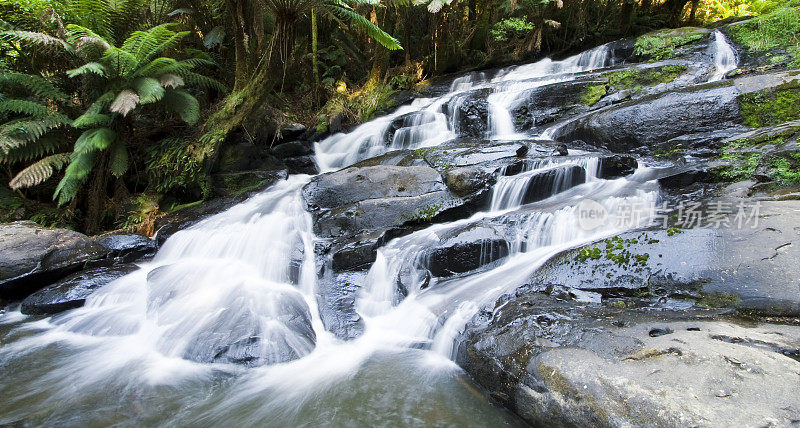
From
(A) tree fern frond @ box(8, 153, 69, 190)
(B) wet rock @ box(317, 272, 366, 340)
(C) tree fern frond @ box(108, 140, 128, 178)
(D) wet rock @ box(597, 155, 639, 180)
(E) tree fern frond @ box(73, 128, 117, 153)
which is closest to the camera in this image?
(B) wet rock @ box(317, 272, 366, 340)

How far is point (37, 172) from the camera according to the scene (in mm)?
6152

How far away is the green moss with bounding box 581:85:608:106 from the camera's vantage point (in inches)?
302

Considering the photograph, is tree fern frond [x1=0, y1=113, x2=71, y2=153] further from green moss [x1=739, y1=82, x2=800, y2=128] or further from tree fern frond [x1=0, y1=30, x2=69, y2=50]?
green moss [x1=739, y1=82, x2=800, y2=128]

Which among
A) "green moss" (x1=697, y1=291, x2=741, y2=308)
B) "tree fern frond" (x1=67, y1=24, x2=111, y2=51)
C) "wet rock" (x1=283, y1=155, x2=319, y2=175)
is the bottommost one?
"green moss" (x1=697, y1=291, x2=741, y2=308)

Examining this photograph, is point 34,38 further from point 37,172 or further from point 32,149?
point 37,172

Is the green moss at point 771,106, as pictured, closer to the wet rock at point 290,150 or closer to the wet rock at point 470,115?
the wet rock at point 470,115

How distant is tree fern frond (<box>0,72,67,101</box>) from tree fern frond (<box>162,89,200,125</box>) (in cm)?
168

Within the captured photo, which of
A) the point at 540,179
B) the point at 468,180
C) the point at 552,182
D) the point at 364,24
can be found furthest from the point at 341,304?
the point at 364,24

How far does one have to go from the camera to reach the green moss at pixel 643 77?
25.4 feet

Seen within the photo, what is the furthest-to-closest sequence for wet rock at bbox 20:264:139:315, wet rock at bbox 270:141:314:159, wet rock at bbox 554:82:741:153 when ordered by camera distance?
wet rock at bbox 270:141:314:159
wet rock at bbox 554:82:741:153
wet rock at bbox 20:264:139:315

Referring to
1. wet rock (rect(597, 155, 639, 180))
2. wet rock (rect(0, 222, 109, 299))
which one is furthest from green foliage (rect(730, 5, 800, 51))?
wet rock (rect(0, 222, 109, 299))

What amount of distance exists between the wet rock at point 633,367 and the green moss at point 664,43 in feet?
27.9

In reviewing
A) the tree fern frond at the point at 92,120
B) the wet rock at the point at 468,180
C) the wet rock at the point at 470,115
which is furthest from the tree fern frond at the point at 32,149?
the wet rock at the point at 470,115

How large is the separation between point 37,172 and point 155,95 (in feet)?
7.09
